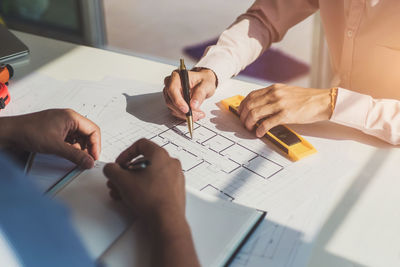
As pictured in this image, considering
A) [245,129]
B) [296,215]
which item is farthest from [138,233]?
[245,129]

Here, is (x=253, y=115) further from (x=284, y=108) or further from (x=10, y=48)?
(x=10, y=48)

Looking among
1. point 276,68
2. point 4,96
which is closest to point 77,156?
point 4,96

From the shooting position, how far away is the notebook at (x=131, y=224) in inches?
30.2

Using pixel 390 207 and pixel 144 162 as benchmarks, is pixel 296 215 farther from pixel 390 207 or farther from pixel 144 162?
pixel 144 162

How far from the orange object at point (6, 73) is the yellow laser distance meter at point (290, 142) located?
724mm

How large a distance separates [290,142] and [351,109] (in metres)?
0.16

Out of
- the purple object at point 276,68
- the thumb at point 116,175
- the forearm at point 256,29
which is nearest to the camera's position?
the thumb at point 116,175

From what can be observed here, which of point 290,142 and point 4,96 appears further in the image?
point 4,96

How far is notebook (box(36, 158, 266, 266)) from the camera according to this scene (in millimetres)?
766

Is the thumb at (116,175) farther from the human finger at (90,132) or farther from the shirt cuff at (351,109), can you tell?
the shirt cuff at (351,109)

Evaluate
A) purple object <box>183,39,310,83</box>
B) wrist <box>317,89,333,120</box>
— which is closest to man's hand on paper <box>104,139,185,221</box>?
wrist <box>317,89,333,120</box>

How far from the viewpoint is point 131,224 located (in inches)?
32.2

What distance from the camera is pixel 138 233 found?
0.80m

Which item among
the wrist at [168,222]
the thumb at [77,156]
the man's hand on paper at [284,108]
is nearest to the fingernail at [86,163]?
the thumb at [77,156]
